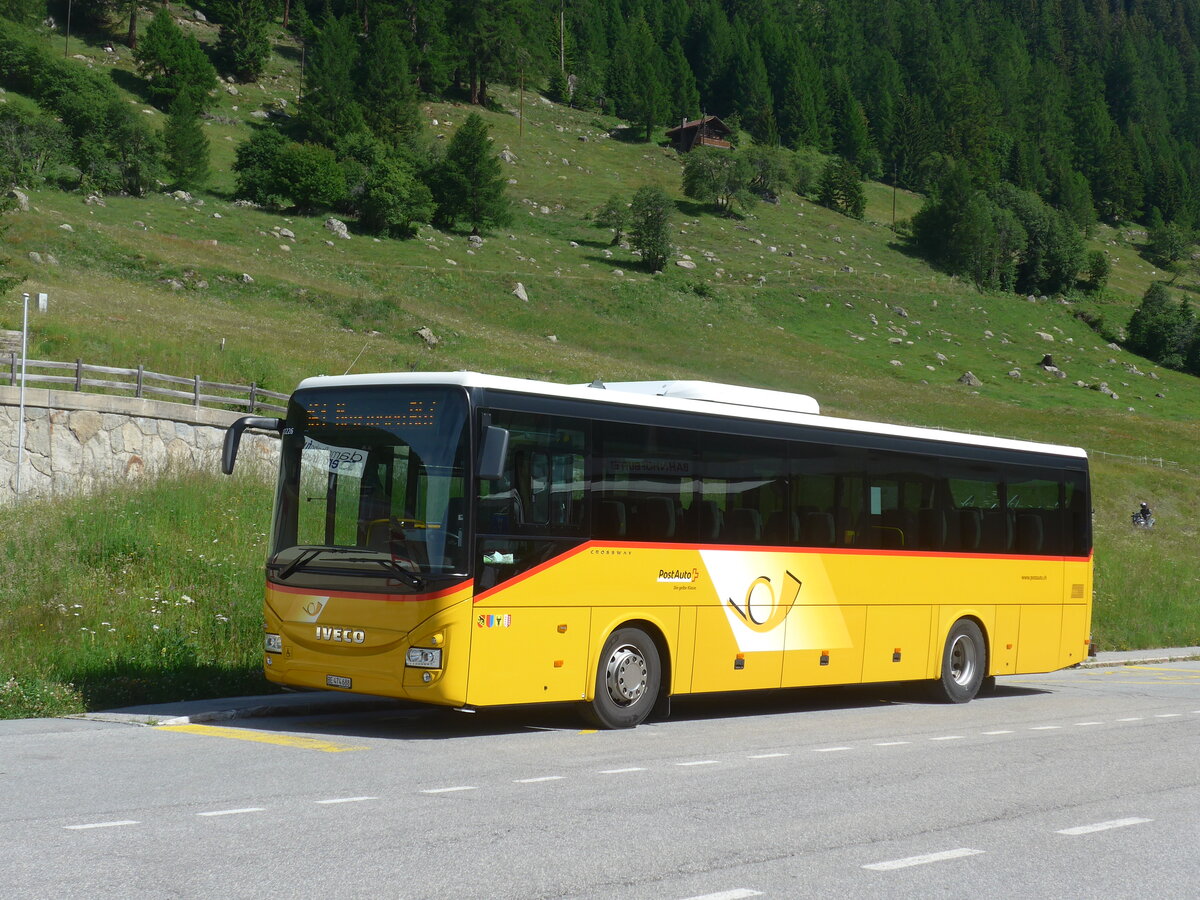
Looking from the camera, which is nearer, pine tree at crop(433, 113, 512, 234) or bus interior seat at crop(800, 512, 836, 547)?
bus interior seat at crop(800, 512, 836, 547)

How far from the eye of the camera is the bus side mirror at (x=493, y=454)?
1060cm

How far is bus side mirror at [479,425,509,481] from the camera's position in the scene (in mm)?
10602

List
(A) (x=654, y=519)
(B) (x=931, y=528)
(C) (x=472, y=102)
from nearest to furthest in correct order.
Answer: (A) (x=654, y=519) < (B) (x=931, y=528) < (C) (x=472, y=102)

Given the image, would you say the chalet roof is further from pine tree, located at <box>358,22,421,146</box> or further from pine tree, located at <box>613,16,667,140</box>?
pine tree, located at <box>358,22,421,146</box>

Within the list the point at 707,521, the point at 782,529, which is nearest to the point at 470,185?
the point at 782,529

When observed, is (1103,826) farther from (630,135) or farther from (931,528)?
(630,135)

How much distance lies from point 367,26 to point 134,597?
144 m

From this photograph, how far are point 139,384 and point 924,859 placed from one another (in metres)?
26.7

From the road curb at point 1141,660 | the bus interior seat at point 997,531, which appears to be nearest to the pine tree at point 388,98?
the road curb at point 1141,660

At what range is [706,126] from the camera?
507 feet

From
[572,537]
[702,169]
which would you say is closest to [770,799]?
[572,537]

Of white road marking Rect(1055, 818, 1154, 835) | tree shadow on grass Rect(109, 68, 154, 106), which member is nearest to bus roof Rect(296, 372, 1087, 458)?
white road marking Rect(1055, 818, 1154, 835)

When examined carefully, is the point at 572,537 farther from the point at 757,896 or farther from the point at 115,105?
the point at 115,105

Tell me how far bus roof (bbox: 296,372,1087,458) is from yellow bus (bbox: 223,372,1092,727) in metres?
0.03
